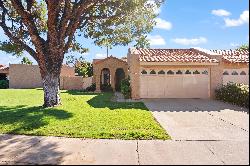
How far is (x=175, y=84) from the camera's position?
2302cm

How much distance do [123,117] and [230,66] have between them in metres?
12.0

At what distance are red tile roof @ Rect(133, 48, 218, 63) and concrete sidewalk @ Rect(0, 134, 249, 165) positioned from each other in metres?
13.6

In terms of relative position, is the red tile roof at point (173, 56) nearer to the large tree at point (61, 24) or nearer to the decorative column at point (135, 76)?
the decorative column at point (135, 76)

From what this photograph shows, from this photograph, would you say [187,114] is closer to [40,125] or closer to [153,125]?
[153,125]

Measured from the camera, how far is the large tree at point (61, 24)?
623 inches

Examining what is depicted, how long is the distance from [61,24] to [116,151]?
31.7ft

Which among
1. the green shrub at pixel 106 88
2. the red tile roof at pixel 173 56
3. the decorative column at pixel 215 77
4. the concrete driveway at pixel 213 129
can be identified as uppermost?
the red tile roof at pixel 173 56

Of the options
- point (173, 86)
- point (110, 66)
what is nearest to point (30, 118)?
point (173, 86)

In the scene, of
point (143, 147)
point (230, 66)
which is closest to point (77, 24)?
point (143, 147)

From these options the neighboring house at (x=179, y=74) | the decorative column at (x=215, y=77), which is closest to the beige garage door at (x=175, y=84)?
the neighboring house at (x=179, y=74)

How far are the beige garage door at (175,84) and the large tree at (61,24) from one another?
14.2 feet

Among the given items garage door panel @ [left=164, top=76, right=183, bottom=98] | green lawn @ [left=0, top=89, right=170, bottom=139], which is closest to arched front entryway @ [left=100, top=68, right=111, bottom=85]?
garage door panel @ [left=164, top=76, right=183, bottom=98]

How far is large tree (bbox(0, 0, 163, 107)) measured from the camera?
15820 millimetres

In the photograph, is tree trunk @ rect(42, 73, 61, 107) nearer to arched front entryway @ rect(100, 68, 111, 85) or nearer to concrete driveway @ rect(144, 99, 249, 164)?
concrete driveway @ rect(144, 99, 249, 164)
